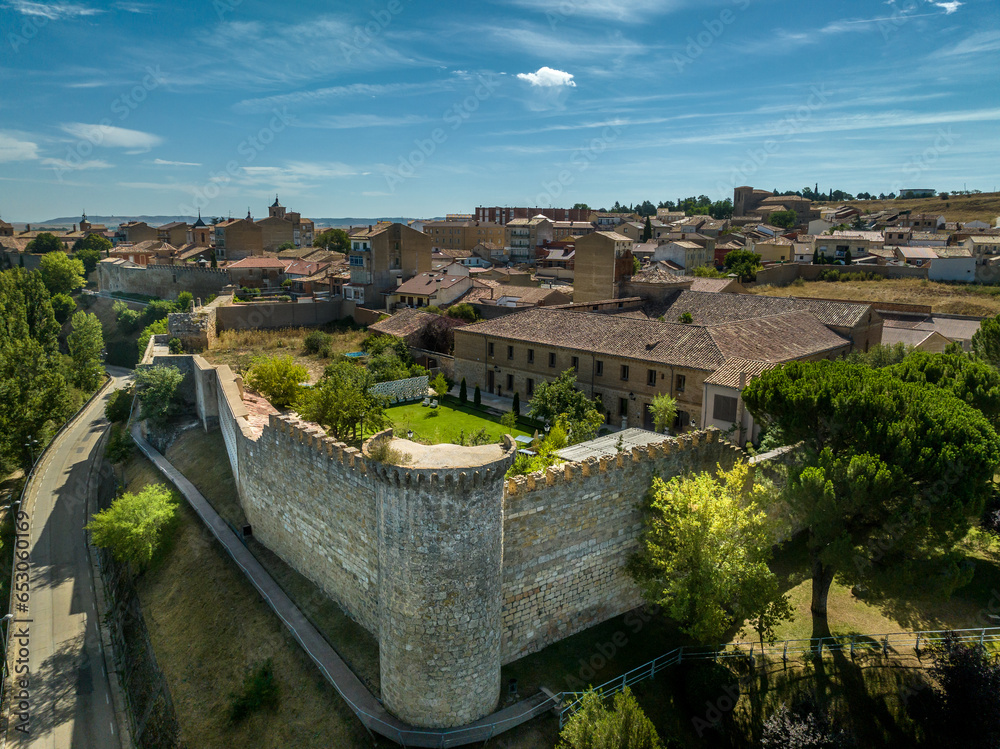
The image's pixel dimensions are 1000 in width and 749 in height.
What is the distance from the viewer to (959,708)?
14531 millimetres

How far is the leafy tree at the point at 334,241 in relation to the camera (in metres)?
104

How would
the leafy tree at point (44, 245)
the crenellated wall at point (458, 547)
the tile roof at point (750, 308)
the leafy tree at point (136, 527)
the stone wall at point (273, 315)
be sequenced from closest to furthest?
the crenellated wall at point (458, 547), the leafy tree at point (136, 527), the tile roof at point (750, 308), the stone wall at point (273, 315), the leafy tree at point (44, 245)

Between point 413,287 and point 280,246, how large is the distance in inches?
1944

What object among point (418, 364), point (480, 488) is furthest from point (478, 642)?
point (418, 364)

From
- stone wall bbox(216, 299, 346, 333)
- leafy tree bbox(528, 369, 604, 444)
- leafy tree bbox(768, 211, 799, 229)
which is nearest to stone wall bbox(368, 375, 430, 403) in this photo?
leafy tree bbox(528, 369, 604, 444)

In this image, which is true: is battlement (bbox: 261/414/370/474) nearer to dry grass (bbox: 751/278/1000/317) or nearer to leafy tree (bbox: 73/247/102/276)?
dry grass (bbox: 751/278/1000/317)

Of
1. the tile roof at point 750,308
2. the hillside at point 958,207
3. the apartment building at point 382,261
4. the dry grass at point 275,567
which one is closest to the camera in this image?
the dry grass at point 275,567

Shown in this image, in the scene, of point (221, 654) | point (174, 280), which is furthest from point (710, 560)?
point (174, 280)

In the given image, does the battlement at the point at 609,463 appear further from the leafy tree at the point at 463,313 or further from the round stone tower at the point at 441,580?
the leafy tree at the point at 463,313

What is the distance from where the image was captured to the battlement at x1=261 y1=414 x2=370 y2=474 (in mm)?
16266

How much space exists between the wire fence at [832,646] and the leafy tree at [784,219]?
12108cm

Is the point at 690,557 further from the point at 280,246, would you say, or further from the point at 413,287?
the point at 280,246

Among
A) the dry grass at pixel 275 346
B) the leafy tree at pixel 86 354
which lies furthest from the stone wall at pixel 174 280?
the dry grass at pixel 275 346

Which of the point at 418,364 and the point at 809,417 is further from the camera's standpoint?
the point at 418,364
